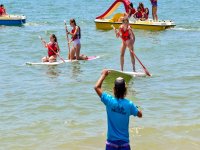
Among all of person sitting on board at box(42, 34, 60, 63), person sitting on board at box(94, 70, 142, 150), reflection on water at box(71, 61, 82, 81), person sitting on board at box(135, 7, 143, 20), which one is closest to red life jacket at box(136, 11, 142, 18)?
person sitting on board at box(135, 7, 143, 20)

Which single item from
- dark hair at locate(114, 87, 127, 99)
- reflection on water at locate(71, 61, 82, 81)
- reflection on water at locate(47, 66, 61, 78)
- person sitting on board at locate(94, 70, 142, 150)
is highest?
dark hair at locate(114, 87, 127, 99)

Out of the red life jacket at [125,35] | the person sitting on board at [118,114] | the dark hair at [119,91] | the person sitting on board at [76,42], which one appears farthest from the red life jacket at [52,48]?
the dark hair at [119,91]

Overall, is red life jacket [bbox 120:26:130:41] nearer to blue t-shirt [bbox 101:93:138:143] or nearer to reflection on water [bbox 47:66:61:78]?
reflection on water [bbox 47:66:61:78]

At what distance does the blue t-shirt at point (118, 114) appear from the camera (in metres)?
6.13

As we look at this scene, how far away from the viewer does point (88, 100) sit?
11430 millimetres

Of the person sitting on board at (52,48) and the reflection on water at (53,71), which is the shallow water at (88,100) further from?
the person sitting on board at (52,48)

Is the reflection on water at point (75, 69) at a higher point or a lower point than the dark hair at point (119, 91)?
lower

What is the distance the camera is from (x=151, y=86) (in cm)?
1281

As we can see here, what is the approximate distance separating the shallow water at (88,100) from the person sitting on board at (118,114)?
2068 mm

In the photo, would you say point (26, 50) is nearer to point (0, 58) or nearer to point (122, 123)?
point (0, 58)

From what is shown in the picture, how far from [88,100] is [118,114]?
17.3 feet

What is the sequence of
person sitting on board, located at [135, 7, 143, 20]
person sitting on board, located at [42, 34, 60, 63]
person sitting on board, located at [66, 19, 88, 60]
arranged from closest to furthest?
person sitting on board, located at [42, 34, 60, 63]
person sitting on board, located at [66, 19, 88, 60]
person sitting on board, located at [135, 7, 143, 20]

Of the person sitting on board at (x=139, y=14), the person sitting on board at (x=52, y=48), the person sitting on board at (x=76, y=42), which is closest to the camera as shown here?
the person sitting on board at (x=52, y=48)

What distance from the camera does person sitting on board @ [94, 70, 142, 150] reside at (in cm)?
612
